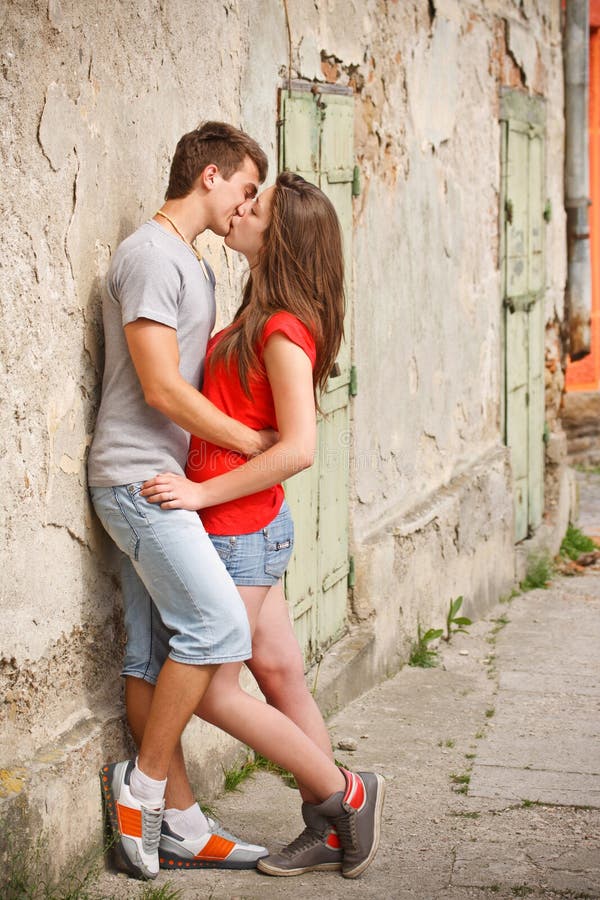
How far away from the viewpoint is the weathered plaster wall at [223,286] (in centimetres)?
274

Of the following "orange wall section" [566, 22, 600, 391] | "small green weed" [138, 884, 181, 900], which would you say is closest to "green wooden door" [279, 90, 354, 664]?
"small green weed" [138, 884, 181, 900]

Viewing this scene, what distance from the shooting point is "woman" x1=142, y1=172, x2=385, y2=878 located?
2.89m

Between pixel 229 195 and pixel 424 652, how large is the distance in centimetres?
298

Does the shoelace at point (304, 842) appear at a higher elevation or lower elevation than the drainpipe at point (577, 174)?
lower

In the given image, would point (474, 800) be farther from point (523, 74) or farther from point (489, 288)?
point (523, 74)

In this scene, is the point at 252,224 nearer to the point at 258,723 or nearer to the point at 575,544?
the point at 258,723

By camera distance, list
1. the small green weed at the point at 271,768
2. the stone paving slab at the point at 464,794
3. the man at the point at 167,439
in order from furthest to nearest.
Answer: the small green weed at the point at 271,768 < the stone paving slab at the point at 464,794 < the man at the point at 167,439

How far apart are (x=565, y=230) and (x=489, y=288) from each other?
1743 mm

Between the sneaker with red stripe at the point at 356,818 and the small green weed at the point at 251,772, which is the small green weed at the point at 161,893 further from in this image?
the small green weed at the point at 251,772

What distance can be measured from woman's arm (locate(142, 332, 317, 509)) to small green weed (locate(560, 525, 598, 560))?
5.25 metres

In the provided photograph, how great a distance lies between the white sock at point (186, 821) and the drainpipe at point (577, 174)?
18.3ft

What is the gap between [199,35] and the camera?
3447 millimetres

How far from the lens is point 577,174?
7.83 m

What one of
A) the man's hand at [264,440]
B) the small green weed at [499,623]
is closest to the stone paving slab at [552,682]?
the small green weed at [499,623]
